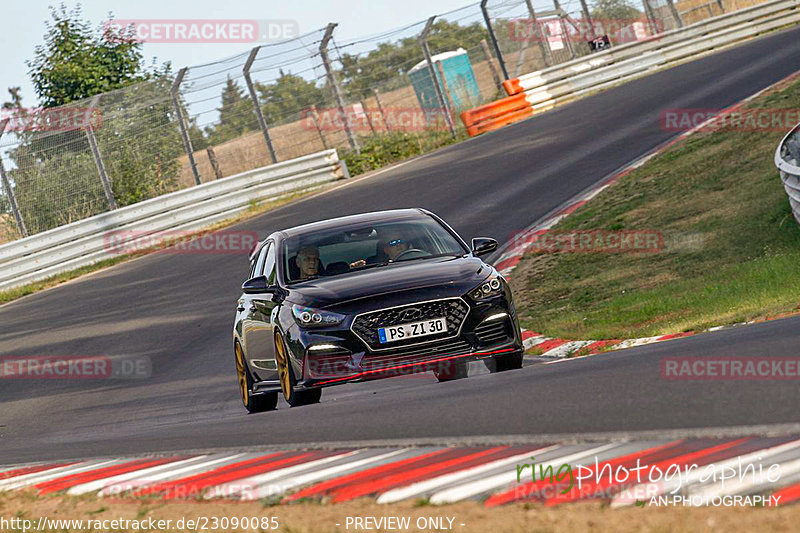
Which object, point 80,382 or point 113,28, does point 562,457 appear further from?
point 113,28

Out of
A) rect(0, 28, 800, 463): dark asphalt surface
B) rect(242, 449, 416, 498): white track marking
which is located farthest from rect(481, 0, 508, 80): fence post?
rect(242, 449, 416, 498): white track marking

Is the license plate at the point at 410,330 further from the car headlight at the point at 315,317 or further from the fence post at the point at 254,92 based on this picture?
the fence post at the point at 254,92

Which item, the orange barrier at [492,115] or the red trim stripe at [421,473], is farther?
the orange barrier at [492,115]

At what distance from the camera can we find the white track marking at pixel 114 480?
21.1ft

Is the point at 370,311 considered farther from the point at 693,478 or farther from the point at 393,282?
the point at 693,478

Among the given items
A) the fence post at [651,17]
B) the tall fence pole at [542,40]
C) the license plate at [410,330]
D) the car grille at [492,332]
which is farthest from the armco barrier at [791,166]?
the fence post at [651,17]

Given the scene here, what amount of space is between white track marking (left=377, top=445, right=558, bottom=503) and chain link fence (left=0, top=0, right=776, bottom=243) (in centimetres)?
2141

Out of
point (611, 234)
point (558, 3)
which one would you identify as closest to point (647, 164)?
point (611, 234)

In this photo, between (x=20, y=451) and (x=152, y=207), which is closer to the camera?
(x=20, y=451)

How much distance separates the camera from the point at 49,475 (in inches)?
296

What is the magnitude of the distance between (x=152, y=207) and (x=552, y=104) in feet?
39.8

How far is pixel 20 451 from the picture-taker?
1023cm

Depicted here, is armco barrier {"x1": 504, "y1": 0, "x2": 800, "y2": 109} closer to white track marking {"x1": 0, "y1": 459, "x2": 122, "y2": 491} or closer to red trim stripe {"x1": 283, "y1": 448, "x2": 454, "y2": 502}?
white track marking {"x1": 0, "y1": 459, "x2": 122, "y2": 491}

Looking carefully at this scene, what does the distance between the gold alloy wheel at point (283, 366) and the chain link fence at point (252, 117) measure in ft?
53.5
